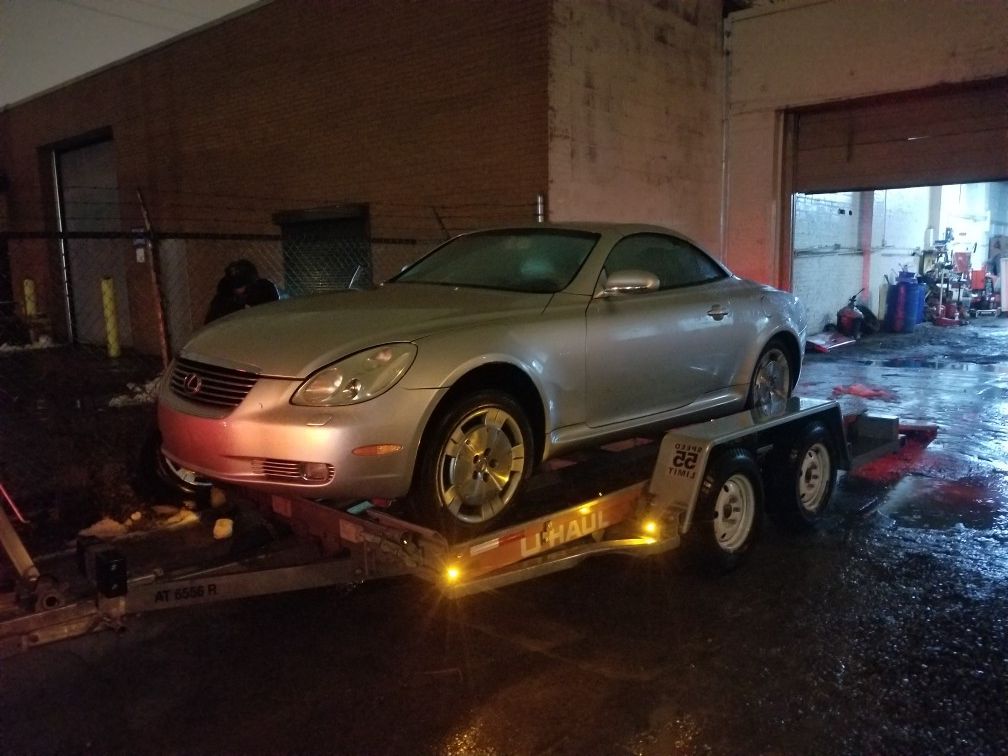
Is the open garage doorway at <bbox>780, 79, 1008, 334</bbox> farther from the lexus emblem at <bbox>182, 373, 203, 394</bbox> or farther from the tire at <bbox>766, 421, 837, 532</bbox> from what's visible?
the lexus emblem at <bbox>182, 373, 203, 394</bbox>

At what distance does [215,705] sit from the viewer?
3584mm

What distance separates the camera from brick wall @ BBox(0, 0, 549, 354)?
33.2 feet

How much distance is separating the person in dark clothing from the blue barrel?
1664cm

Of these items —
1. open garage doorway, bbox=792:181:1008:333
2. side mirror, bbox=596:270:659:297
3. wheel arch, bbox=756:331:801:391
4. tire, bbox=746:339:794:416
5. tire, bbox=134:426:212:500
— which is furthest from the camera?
open garage doorway, bbox=792:181:1008:333

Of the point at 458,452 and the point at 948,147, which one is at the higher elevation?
the point at 948,147

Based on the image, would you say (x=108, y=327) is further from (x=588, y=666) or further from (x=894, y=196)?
(x=894, y=196)

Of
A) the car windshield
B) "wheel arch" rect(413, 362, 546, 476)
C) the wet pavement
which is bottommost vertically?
the wet pavement

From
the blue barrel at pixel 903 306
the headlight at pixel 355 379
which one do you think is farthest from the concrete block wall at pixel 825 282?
the headlight at pixel 355 379

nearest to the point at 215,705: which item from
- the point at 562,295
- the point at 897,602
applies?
the point at 562,295

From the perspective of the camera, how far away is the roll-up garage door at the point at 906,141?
10.9 metres

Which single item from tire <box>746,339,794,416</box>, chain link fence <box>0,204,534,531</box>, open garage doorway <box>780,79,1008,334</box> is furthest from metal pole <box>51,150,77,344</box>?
tire <box>746,339,794,416</box>

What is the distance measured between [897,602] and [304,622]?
10.5 ft

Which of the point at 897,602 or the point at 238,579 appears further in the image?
the point at 897,602

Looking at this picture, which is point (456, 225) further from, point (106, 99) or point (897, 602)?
point (106, 99)
